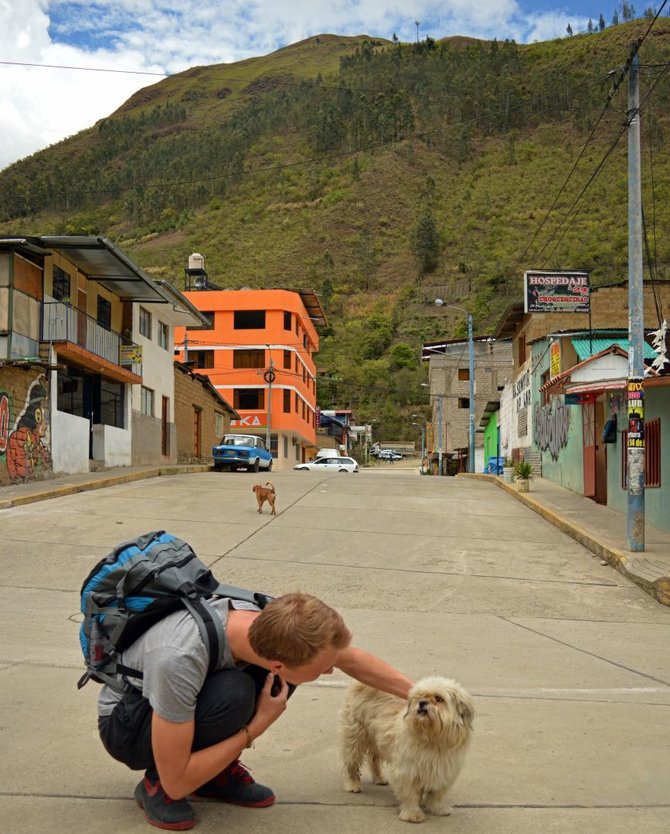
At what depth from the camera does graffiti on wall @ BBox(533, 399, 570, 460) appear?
85.6 ft

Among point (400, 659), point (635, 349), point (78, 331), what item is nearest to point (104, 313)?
point (78, 331)

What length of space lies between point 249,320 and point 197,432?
71.2 ft

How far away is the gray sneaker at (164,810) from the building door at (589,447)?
19217mm

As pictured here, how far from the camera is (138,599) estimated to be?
3.27 metres

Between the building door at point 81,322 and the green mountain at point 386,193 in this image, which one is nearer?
the building door at point 81,322

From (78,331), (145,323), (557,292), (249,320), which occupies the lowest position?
(78,331)

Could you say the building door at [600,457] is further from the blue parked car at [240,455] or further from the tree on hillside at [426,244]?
the tree on hillside at [426,244]

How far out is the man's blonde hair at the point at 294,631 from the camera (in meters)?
3.06

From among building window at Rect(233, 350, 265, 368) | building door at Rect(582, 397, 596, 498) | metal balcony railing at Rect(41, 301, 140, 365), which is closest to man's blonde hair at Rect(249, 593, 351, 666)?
building door at Rect(582, 397, 596, 498)

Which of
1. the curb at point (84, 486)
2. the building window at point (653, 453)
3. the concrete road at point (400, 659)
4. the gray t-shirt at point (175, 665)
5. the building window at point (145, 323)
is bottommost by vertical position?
the concrete road at point (400, 659)

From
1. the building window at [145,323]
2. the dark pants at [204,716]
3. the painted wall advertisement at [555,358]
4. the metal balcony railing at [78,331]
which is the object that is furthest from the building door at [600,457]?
the dark pants at [204,716]

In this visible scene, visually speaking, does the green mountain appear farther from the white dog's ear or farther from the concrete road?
the white dog's ear

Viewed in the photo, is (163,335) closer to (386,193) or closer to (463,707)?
(463,707)

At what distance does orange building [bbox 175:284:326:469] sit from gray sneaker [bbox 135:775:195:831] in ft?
188
